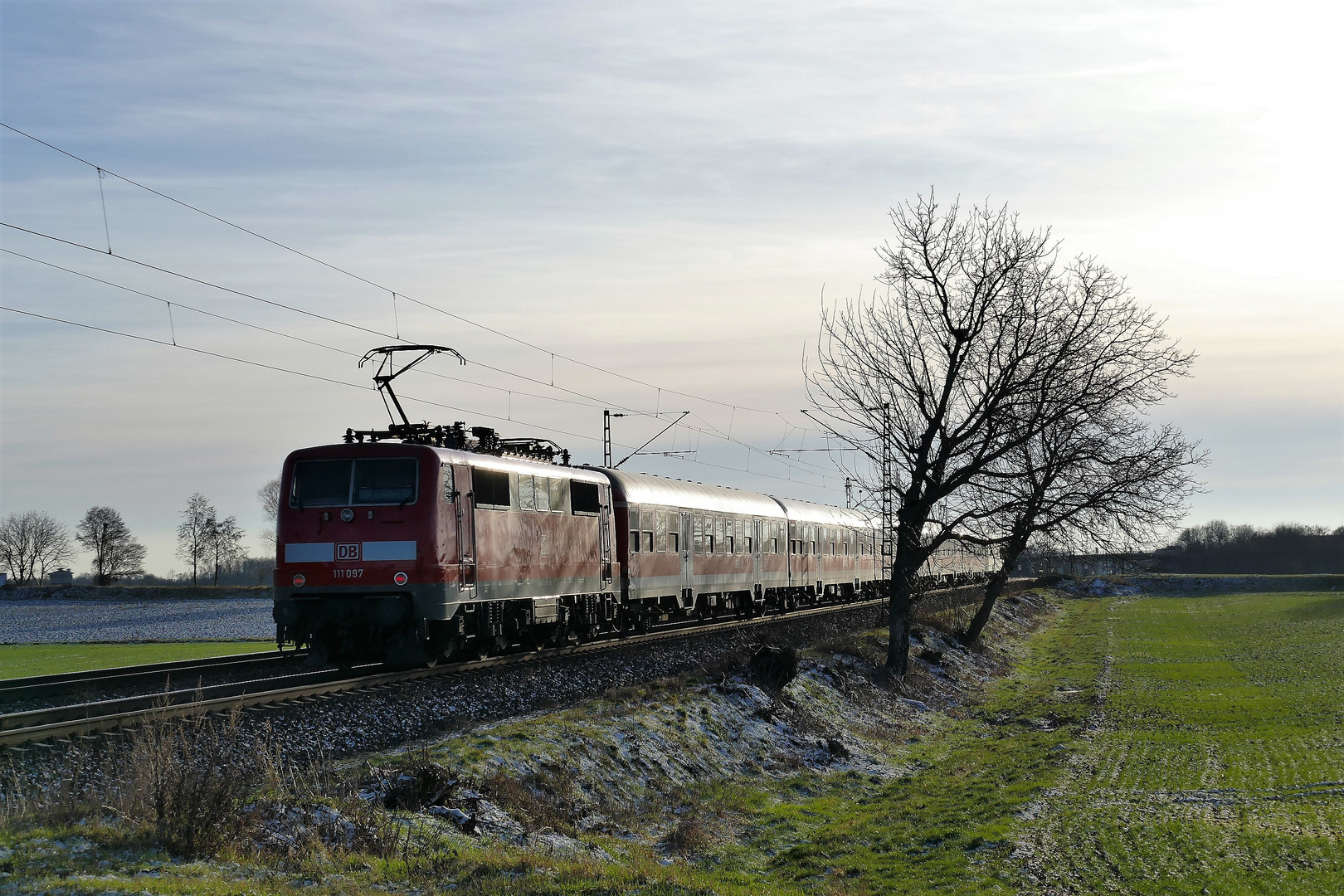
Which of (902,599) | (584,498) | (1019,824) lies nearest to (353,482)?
(584,498)

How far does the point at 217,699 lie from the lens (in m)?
14.3

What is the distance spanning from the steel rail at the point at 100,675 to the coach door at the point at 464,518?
3636 millimetres

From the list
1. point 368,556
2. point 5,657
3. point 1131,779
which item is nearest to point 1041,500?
point 1131,779

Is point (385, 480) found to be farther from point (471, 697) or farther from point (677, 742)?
point (677, 742)

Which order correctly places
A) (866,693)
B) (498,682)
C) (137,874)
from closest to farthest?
(137,874) < (498,682) < (866,693)

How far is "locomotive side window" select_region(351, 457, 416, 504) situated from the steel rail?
12.0ft

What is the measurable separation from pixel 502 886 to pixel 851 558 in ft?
136

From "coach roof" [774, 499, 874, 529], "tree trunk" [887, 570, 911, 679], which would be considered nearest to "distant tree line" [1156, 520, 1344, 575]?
"coach roof" [774, 499, 874, 529]

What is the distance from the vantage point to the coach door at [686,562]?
30.7 m

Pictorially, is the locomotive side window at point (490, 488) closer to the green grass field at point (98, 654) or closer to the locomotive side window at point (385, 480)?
the locomotive side window at point (385, 480)

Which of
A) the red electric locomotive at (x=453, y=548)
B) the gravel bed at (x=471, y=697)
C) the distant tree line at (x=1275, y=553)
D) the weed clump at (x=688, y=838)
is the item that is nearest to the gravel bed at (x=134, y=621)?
the red electric locomotive at (x=453, y=548)

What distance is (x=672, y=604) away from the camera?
1238 inches

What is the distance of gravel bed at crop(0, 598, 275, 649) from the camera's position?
126ft

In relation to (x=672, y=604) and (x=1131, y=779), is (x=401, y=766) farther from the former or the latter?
(x=672, y=604)
